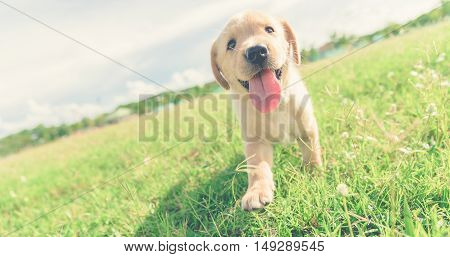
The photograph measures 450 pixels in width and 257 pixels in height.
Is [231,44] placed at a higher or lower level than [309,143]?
higher

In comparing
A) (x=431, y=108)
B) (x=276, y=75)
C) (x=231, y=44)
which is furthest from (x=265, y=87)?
(x=431, y=108)

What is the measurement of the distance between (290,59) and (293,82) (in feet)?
0.58

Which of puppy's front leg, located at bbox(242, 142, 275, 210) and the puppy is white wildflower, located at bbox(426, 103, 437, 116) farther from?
puppy's front leg, located at bbox(242, 142, 275, 210)

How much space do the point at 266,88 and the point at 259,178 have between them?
0.68 metres

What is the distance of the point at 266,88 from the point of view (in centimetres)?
283

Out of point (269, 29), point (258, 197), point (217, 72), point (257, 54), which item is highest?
point (269, 29)

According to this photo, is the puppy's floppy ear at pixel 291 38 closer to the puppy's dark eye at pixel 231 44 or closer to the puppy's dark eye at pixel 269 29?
the puppy's dark eye at pixel 269 29

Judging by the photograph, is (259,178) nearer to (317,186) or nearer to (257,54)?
(317,186)

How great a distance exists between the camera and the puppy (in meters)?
2.75

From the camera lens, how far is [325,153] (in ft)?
9.12

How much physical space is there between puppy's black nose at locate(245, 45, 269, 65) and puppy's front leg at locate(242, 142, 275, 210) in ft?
1.88
